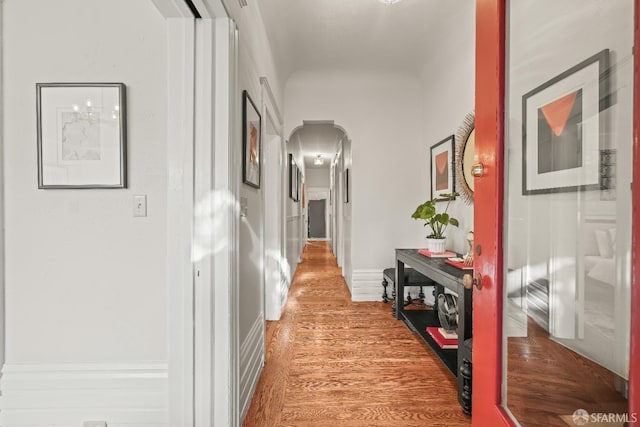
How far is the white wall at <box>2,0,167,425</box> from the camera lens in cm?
137

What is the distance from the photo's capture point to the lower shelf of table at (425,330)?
1.90 metres

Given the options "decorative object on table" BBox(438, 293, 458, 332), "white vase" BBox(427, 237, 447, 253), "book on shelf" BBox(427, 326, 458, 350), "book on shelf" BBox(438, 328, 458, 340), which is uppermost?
"white vase" BBox(427, 237, 447, 253)

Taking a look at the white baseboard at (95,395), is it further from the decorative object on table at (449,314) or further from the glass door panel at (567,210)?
the decorative object on table at (449,314)

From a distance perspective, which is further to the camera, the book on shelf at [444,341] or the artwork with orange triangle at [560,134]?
the book on shelf at [444,341]

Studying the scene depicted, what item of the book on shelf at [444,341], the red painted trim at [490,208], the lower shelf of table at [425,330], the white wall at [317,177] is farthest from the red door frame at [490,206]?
the white wall at [317,177]

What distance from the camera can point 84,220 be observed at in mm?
1394

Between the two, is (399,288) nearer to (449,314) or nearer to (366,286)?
(366,286)

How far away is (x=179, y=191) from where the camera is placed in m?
1.35

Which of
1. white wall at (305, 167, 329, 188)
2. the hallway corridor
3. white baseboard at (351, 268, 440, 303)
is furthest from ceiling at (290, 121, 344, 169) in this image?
the hallway corridor

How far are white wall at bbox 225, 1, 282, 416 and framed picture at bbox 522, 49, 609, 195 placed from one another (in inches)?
48.7

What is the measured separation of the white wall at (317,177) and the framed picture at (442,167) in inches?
288

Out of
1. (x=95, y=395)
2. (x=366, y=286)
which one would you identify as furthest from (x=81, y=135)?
(x=366, y=286)

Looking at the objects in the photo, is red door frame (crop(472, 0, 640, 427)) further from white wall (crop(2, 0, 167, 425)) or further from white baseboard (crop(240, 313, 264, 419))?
white wall (crop(2, 0, 167, 425))

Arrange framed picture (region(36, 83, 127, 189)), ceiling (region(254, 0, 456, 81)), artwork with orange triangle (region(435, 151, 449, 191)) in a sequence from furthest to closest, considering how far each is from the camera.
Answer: artwork with orange triangle (region(435, 151, 449, 191)), ceiling (region(254, 0, 456, 81)), framed picture (region(36, 83, 127, 189))
